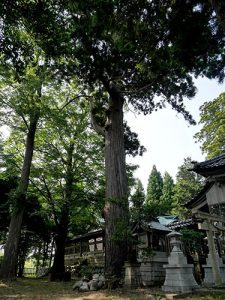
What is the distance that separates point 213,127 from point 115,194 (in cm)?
1698

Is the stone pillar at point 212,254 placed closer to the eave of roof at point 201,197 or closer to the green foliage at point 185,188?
the eave of roof at point 201,197

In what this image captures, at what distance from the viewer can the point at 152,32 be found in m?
8.16

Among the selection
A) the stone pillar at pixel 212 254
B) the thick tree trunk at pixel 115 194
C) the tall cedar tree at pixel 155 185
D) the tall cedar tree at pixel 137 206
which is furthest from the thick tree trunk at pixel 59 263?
the tall cedar tree at pixel 155 185

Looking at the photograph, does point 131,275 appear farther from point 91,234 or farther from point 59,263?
point 91,234

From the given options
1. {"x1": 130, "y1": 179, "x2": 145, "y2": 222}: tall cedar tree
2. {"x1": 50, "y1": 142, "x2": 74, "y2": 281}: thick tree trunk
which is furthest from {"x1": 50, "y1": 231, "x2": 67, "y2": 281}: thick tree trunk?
{"x1": 130, "y1": 179, "x2": 145, "y2": 222}: tall cedar tree

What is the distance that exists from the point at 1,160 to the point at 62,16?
10.9 metres

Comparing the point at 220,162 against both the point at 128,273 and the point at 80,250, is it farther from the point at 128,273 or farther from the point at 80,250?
the point at 80,250

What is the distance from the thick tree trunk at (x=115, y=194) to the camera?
8.05 meters

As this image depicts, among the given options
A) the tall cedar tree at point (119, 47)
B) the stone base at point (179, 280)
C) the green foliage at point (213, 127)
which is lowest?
the stone base at point (179, 280)

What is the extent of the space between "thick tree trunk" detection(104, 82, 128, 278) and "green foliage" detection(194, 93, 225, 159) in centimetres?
1343

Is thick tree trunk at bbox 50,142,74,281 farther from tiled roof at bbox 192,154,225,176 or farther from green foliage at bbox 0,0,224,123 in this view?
tiled roof at bbox 192,154,225,176

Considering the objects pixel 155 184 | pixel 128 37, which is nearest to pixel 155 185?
pixel 155 184

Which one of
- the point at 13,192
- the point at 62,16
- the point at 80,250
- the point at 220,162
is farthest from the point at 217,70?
the point at 80,250

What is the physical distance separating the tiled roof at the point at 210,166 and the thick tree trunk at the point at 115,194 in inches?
112
